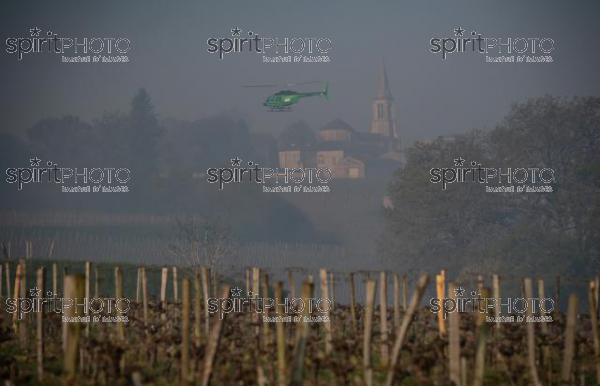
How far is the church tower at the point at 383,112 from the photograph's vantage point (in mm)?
150750

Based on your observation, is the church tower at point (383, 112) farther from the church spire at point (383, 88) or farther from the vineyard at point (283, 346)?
the vineyard at point (283, 346)

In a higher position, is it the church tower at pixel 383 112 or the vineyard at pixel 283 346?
the church tower at pixel 383 112

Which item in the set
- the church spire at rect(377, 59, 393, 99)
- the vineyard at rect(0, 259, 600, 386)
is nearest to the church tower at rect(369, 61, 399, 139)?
the church spire at rect(377, 59, 393, 99)

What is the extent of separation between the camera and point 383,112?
15412cm

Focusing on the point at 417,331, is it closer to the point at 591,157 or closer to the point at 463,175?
the point at 463,175

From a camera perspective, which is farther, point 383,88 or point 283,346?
point 383,88

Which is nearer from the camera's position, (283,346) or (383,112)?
(283,346)

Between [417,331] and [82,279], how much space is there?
405 inches

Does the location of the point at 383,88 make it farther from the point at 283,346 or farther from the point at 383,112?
the point at 283,346

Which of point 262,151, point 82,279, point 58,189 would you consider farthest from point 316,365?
point 262,151

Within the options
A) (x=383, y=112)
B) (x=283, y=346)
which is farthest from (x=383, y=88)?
(x=283, y=346)

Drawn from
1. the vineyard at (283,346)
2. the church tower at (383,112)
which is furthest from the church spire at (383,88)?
the vineyard at (283,346)

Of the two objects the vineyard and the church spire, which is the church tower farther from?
the vineyard

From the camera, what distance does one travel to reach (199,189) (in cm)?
9994
